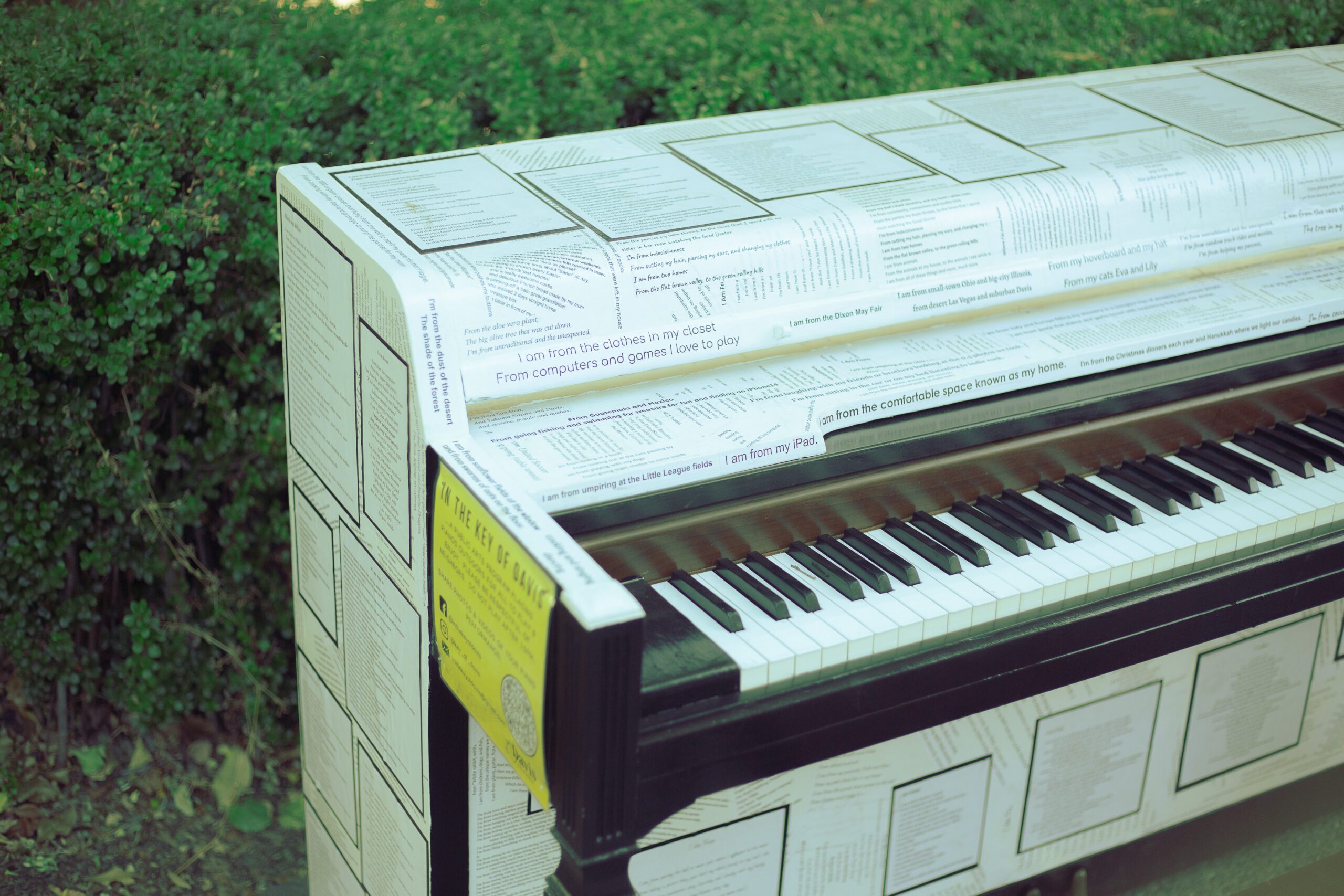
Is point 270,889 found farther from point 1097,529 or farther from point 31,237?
point 1097,529

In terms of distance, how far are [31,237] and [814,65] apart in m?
1.81

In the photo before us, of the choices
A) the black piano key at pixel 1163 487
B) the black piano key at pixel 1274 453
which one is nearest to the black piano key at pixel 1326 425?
the black piano key at pixel 1274 453

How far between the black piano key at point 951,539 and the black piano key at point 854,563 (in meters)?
0.13

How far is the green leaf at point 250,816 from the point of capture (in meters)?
3.07

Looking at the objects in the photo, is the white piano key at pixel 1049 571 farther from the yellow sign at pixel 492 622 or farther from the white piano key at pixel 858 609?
the yellow sign at pixel 492 622

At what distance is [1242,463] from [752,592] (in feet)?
2.90

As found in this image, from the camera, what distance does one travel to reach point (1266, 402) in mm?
2232

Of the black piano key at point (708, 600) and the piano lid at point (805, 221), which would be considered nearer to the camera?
the black piano key at point (708, 600)

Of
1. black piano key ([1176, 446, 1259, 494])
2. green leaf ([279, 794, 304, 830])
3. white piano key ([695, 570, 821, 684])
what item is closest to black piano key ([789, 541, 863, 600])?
white piano key ([695, 570, 821, 684])

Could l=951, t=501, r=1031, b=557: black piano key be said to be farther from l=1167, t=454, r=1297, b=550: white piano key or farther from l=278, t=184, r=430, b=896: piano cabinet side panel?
l=278, t=184, r=430, b=896: piano cabinet side panel

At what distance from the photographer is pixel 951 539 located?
190 centimetres

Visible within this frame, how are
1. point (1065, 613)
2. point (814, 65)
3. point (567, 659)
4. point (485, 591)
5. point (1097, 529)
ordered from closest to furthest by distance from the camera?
point (567, 659) < point (485, 591) < point (1065, 613) < point (1097, 529) < point (814, 65)

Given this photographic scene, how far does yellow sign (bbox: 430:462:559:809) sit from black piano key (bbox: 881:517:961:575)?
2.07 ft

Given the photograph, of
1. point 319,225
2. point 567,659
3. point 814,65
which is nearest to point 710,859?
point 567,659
